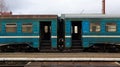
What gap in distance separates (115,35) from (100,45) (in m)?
1.36

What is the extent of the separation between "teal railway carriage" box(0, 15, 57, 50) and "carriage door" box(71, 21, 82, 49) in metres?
1.54

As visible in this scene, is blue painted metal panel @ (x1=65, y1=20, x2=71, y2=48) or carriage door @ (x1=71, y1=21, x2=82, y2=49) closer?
blue painted metal panel @ (x1=65, y1=20, x2=71, y2=48)

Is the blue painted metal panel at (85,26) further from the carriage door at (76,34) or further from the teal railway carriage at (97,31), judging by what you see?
the carriage door at (76,34)

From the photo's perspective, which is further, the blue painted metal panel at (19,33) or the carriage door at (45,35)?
the carriage door at (45,35)

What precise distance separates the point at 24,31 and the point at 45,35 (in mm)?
1940

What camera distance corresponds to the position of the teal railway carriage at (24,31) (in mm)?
26375

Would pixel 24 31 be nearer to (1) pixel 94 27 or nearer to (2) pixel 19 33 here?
(2) pixel 19 33

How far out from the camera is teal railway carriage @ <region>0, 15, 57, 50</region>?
26.4 metres

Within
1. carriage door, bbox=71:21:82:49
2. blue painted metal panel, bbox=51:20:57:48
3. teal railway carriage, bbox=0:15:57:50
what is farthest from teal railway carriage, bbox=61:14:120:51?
teal railway carriage, bbox=0:15:57:50

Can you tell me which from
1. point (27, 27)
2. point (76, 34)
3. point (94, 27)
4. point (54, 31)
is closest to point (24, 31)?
point (27, 27)

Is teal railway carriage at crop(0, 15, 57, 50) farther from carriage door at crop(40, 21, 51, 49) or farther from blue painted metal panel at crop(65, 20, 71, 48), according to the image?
blue painted metal panel at crop(65, 20, 71, 48)

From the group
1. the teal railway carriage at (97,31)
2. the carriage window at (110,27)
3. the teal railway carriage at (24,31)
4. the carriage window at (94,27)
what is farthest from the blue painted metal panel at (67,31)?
the carriage window at (110,27)

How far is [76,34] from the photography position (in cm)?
2766

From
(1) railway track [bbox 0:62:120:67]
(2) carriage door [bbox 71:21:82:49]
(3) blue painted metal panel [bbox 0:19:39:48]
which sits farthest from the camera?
(2) carriage door [bbox 71:21:82:49]
